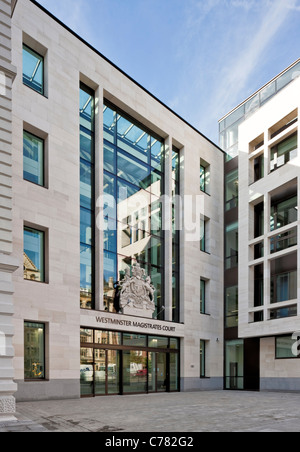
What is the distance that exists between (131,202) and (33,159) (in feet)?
24.2

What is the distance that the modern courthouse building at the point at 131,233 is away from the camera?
20078mm

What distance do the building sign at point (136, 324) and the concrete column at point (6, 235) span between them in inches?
417

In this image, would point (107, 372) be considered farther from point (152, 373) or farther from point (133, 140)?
point (133, 140)

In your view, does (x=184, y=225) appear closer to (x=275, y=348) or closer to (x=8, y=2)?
(x=275, y=348)

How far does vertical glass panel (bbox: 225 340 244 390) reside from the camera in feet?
102

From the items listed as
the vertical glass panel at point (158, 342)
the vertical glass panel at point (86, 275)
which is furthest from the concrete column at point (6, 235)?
the vertical glass panel at point (158, 342)

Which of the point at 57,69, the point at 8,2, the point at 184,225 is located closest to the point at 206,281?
the point at 184,225

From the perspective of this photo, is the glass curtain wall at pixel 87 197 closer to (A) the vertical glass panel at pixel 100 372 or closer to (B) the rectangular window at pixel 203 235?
(A) the vertical glass panel at pixel 100 372

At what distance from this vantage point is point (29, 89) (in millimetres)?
20969

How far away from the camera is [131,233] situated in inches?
1046

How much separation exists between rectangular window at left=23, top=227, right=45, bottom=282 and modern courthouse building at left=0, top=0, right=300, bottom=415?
7cm

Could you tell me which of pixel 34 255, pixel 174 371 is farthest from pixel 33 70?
pixel 174 371

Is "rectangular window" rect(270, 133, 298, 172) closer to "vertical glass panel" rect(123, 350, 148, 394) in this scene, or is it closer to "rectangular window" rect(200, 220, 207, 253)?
"rectangular window" rect(200, 220, 207, 253)
